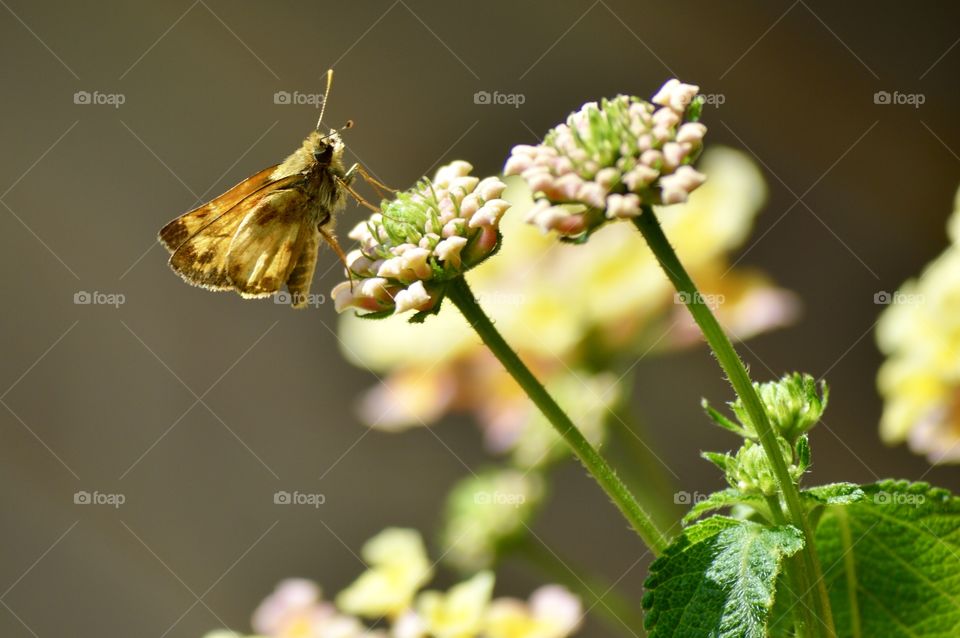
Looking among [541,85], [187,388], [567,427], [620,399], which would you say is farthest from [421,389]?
[187,388]

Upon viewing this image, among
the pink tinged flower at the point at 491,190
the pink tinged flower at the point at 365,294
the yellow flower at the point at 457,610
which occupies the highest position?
the pink tinged flower at the point at 491,190

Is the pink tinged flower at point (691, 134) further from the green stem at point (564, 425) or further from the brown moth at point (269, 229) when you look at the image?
the brown moth at point (269, 229)

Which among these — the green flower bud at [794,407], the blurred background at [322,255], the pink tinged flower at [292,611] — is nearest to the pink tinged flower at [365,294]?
the green flower bud at [794,407]

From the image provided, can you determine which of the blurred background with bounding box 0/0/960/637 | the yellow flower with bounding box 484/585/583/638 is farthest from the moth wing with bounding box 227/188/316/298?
the blurred background with bounding box 0/0/960/637

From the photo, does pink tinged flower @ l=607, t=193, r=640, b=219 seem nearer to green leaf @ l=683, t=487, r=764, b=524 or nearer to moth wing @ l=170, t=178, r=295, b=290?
green leaf @ l=683, t=487, r=764, b=524

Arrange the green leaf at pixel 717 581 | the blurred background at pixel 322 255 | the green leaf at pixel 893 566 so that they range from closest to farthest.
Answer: the green leaf at pixel 717 581, the green leaf at pixel 893 566, the blurred background at pixel 322 255
